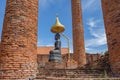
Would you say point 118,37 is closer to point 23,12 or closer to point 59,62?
point 23,12

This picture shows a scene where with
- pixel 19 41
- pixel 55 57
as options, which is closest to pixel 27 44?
pixel 19 41

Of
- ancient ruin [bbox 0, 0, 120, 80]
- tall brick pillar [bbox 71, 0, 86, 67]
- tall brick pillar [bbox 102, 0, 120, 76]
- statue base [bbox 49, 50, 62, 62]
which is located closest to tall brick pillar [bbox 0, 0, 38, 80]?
ancient ruin [bbox 0, 0, 120, 80]

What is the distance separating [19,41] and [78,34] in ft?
37.4

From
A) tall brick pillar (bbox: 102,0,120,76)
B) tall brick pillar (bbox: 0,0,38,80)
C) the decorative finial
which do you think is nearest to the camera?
tall brick pillar (bbox: 0,0,38,80)

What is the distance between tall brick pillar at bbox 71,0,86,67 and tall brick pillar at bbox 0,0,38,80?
34.3 ft

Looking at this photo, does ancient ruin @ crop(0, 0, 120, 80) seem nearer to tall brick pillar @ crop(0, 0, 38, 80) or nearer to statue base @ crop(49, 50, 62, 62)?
tall brick pillar @ crop(0, 0, 38, 80)

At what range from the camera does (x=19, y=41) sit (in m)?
5.03

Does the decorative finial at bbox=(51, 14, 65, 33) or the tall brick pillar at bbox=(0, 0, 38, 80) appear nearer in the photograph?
the tall brick pillar at bbox=(0, 0, 38, 80)

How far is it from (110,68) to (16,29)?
4.18 meters

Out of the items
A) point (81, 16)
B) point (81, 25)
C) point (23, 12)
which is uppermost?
point (81, 16)

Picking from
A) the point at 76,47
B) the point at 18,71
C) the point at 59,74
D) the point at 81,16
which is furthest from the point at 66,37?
the point at 18,71

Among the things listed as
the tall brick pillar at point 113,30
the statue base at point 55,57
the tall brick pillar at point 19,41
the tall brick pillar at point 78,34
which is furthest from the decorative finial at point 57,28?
the tall brick pillar at point 19,41

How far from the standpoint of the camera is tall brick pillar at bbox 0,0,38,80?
4.79 m

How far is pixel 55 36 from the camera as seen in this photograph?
13.0 m
